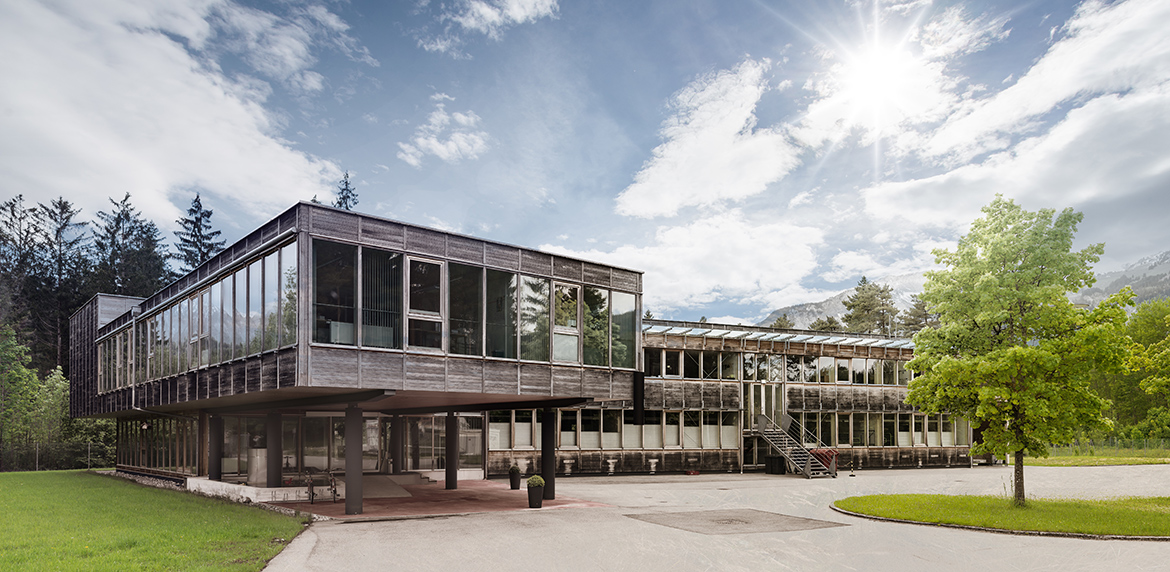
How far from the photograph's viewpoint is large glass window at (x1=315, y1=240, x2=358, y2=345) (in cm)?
1625

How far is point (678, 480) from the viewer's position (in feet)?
100

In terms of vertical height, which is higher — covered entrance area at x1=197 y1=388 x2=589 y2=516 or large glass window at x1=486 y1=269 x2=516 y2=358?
large glass window at x1=486 y1=269 x2=516 y2=358

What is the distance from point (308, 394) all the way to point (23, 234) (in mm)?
63900

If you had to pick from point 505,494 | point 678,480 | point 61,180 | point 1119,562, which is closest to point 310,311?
point 505,494

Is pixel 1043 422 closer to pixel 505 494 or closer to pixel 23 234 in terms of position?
pixel 505 494

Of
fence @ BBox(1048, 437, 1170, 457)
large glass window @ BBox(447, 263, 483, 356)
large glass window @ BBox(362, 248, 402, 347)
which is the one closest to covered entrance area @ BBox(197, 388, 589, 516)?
large glass window @ BBox(447, 263, 483, 356)

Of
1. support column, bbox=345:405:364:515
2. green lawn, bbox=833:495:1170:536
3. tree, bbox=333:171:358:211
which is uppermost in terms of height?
tree, bbox=333:171:358:211

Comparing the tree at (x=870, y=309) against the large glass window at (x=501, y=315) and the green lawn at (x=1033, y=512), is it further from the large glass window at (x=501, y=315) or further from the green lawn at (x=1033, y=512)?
the large glass window at (x=501, y=315)

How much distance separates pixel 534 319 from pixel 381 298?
426 centimetres

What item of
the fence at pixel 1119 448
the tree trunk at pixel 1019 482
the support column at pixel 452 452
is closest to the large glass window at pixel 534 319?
the support column at pixel 452 452

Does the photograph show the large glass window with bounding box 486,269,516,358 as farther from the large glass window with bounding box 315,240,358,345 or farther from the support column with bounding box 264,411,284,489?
the support column with bounding box 264,411,284,489

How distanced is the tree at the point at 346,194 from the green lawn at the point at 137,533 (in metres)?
52.9

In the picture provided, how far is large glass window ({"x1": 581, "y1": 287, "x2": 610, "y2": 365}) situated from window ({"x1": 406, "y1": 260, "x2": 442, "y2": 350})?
15.1 feet

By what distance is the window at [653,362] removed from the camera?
111ft
